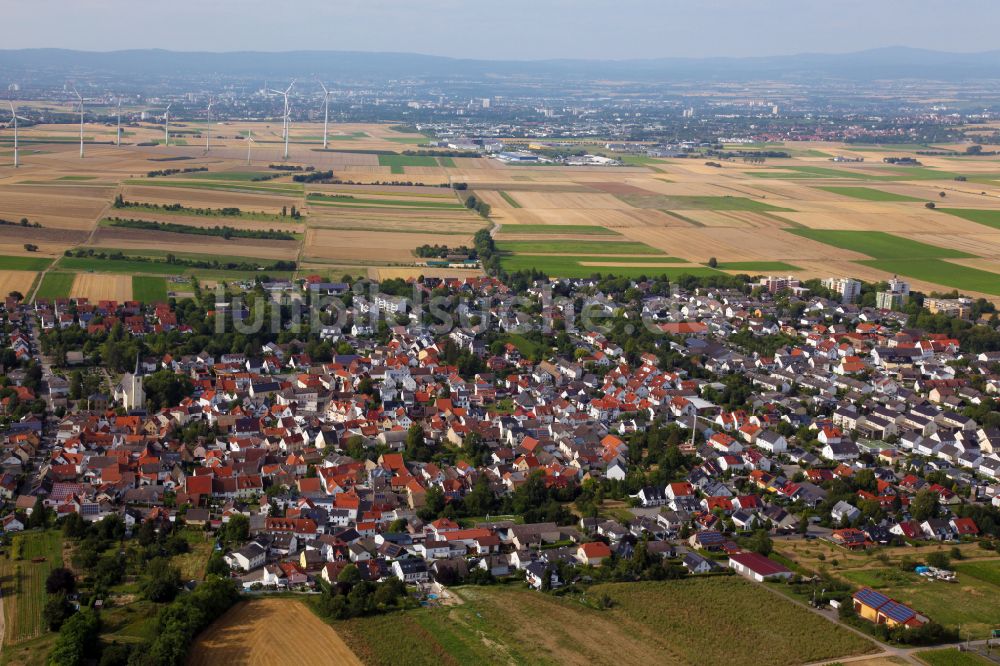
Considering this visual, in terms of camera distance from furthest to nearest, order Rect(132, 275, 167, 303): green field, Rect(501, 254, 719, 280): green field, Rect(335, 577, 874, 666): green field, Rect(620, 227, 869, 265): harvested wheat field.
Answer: Rect(620, 227, 869, 265): harvested wheat field < Rect(501, 254, 719, 280): green field < Rect(132, 275, 167, 303): green field < Rect(335, 577, 874, 666): green field

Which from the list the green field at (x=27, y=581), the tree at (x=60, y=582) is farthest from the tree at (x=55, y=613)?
the tree at (x=60, y=582)

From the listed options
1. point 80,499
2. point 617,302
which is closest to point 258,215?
point 617,302

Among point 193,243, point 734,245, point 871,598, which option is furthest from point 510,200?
point 871,598

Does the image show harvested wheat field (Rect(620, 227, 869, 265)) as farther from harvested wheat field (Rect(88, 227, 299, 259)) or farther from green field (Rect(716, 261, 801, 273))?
harvested wheat field (Rect(88, 227, 299, 259))

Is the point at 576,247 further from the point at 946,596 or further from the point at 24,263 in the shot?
the point at 946,596

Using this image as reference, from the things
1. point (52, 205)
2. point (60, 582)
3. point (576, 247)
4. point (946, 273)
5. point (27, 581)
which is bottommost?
point (27, 581)

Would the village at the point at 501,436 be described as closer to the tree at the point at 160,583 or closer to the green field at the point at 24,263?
the tree at the point at 160,583

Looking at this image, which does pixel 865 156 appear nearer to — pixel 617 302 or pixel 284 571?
pixel 617 302

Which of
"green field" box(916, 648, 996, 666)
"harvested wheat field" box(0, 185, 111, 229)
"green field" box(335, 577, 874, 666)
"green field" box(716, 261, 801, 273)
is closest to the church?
"green field" box(335, 577, 874, 666)
